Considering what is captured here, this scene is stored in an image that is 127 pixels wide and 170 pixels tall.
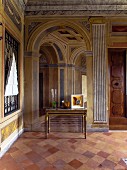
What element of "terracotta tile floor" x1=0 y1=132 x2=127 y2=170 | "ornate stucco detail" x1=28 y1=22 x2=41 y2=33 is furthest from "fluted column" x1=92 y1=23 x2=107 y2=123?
"ornate stucco detail" x1=28 y1=22 x2=41 y2=33

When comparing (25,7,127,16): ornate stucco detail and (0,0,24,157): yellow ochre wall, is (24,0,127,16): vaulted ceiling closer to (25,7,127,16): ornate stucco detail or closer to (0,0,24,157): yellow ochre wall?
(25,7,127,16): ornate stucco detail

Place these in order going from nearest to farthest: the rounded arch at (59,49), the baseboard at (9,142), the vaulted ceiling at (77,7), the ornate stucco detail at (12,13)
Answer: the baseboard at (9,142)
the ornate stucco detail at (12,13)
the vaulted ceiling at (77,7)
the rounded arch at (59,49)

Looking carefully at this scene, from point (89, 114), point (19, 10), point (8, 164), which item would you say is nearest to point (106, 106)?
point (89, 114)

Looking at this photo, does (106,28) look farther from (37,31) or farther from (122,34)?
(37,31)

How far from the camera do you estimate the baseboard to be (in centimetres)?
307

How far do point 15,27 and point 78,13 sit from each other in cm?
196

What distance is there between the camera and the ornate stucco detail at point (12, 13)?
3371mm

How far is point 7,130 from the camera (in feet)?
11.2

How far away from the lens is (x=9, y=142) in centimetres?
345

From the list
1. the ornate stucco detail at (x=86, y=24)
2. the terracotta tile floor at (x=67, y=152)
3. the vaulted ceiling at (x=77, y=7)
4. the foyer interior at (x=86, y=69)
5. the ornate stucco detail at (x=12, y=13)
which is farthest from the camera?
the ornate stucco detail at (x=86, y=24)

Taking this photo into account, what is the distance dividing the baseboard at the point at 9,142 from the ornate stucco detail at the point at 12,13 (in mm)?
2819

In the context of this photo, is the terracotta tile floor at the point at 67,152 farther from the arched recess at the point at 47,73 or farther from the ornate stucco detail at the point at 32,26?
the arched recess at the point at 47,73

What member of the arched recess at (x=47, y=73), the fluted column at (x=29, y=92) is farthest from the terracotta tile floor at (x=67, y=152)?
the arched recess at (x=47, y=73)

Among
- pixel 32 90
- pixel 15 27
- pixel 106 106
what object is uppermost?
→ pixel 15 27
